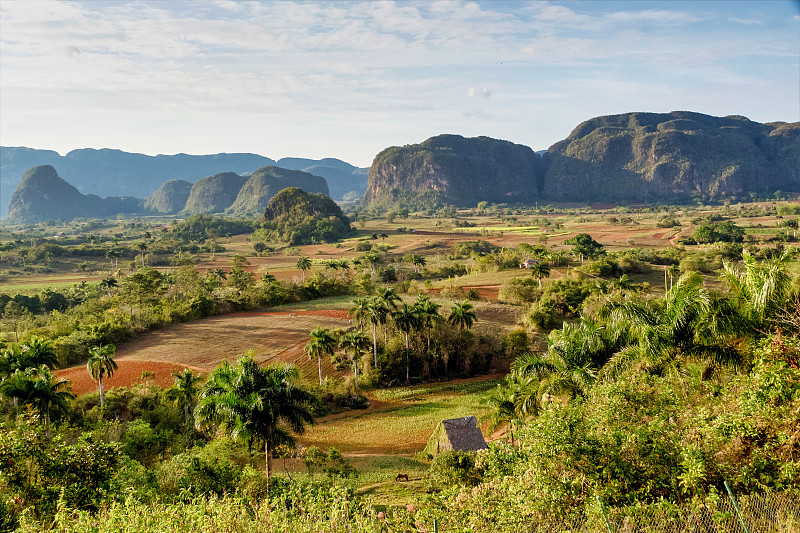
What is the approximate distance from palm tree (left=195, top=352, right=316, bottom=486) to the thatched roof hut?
279 inches

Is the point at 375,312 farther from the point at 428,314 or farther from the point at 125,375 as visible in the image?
the point at 125,375

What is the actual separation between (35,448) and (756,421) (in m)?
15.3

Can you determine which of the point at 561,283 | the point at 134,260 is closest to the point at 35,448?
the point at 561,283

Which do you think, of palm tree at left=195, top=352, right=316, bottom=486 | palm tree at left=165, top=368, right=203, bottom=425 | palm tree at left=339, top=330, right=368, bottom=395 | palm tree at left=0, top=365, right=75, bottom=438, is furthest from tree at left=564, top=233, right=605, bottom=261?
palm tree at left=0, top=365, right=75, bottom=438

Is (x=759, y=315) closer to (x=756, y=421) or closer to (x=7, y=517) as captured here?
(x=756, y=421)

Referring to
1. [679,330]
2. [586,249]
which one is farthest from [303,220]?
[679,330]

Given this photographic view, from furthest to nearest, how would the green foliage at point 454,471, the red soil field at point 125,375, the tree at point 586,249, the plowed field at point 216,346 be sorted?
the tree at point 586,249 < the plowed field at point 216,346 < the red soil field at point 125,375 < the green foliage at point 454,471

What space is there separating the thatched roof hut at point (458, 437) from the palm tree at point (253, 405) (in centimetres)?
708

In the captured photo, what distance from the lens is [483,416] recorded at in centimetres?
2552

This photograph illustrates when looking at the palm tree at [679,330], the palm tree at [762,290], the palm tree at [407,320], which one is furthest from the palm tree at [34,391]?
the palm tree at [762,290]

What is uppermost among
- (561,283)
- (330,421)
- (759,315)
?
(759,315)

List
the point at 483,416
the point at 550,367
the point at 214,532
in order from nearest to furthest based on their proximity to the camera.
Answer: the point at 214,532, the point at 550,367, the point at 483,416

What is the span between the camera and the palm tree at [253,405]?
16.1 m

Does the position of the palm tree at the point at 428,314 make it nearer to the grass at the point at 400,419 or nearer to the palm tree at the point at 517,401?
the grass at the point at 400,419
